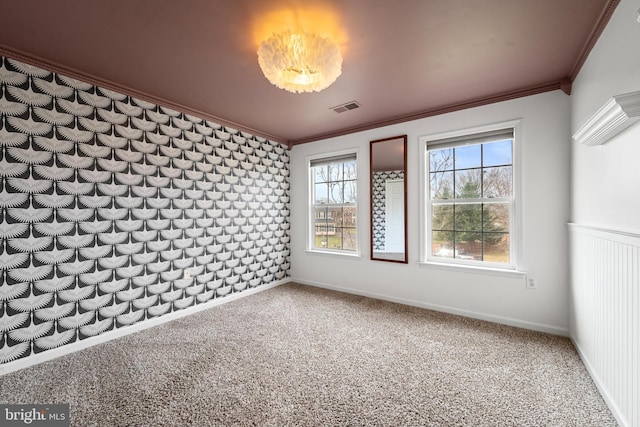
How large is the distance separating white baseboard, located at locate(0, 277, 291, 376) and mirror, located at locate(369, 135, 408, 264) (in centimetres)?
208

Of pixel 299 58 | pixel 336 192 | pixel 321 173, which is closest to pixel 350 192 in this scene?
pixel 336 192

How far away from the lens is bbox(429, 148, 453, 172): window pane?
3246mm

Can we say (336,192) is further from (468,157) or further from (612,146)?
(612,146)

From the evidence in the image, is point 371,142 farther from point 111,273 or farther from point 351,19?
point 111,273

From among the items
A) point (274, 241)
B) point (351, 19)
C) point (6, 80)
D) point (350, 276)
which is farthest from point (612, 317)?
point (6, 80)

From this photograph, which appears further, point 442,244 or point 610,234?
point 442,244

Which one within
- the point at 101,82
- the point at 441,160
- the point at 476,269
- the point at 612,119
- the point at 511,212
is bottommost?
the point at 476,269

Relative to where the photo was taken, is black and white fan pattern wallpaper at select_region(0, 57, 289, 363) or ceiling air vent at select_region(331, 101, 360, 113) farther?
ceiling air vent at select_region(331, 101, 360, 113)

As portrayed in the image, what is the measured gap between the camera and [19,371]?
6.62ft

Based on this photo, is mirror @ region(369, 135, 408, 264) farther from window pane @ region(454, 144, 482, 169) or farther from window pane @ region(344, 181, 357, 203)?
window pane @ region(454, 144, 482, 169)

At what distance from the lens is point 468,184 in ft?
10.3

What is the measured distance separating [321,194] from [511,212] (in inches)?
101

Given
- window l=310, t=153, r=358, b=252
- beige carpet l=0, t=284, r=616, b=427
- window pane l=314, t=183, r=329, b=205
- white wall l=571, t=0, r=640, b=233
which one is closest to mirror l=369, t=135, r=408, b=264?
window l=310, t=153, r=358, b=252

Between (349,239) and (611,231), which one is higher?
(611,231)
